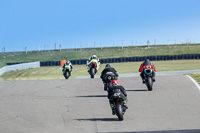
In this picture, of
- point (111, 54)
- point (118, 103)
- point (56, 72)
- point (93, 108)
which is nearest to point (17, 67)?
point (56, 72)

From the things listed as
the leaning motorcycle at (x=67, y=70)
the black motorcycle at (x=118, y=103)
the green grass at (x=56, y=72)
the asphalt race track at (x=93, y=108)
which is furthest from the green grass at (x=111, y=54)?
the black motorcycle at (x=118, y=103)

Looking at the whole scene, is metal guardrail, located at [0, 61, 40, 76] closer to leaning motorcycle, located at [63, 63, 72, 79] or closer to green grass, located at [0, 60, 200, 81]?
green grass, located at [0, 60, 200, 81]

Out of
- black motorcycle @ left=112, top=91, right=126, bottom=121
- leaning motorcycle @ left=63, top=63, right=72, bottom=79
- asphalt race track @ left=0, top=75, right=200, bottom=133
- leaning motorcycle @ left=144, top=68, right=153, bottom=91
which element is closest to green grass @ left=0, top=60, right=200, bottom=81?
leaning motorcycle @ left=63, top=63, right=72, bottom=79

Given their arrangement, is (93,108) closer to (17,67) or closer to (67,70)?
(67,70)

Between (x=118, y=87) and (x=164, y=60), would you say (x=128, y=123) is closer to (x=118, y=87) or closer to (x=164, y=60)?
(x=118, y=87)

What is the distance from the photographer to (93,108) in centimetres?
1652

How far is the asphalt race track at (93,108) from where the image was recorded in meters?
12.9

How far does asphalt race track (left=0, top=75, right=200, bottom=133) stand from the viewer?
12.9m

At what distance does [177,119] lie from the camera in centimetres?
1388

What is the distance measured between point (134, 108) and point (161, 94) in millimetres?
3645

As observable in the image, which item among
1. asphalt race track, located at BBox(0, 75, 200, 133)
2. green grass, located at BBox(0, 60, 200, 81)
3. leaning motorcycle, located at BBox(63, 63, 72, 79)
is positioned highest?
leaning motorcycle, located at BBox(63, 63, 72, 79)

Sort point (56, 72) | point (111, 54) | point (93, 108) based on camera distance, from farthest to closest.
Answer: point (111, 54), point (56, 72), point (93, 108)

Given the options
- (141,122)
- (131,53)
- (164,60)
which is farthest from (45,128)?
(131,53)

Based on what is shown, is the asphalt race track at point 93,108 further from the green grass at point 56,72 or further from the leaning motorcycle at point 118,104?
the green grass at point 56,72
